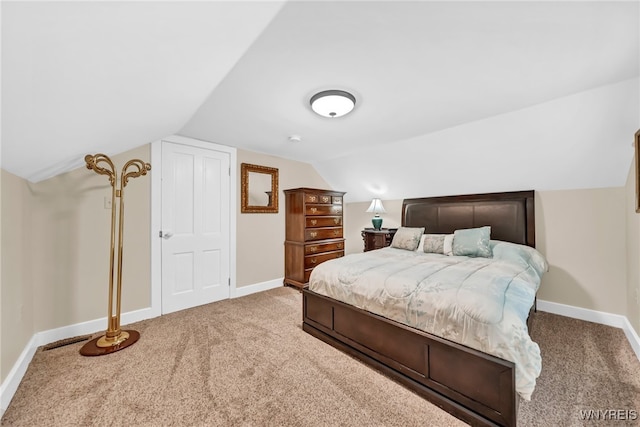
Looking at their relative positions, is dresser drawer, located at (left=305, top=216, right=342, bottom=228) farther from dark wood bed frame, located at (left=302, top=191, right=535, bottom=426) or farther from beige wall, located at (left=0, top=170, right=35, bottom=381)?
beige wall, located at (left=0, top=170, right=35, bottom=381)

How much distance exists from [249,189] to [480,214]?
3.34 meters

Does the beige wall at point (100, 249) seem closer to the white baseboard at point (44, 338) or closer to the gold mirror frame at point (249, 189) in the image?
the white baseboard at point (44, 338)

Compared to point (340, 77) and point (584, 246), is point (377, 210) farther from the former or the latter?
point (340, 77)

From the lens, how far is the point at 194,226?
3334mm

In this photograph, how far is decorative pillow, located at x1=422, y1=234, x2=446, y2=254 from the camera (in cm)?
309

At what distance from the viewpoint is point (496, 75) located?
186 cm

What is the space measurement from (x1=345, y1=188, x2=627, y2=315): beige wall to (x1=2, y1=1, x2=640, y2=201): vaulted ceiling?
0.22m

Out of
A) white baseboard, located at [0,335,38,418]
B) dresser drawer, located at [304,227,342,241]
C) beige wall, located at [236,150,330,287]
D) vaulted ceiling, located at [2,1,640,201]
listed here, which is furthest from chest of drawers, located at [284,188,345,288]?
white baseboard, located at [0,335,38,418]

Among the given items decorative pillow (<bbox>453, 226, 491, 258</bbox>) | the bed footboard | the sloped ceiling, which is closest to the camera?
the sloped ceiling

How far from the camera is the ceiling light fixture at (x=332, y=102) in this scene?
2113 millimetres

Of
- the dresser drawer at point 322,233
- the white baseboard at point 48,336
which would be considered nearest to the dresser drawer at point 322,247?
the dresser drawer at point 322,233

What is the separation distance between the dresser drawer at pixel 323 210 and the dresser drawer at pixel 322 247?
0.52m

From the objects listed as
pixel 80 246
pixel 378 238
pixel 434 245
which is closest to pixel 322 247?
pixel 378 238

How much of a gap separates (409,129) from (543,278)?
2.44 meters
